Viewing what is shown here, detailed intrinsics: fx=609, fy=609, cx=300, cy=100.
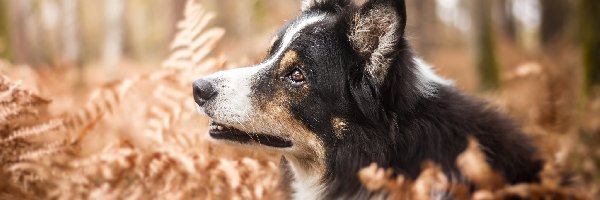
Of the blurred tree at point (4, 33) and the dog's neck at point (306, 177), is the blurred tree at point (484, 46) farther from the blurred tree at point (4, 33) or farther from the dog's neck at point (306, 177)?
the blurred tree at point (4, 33)

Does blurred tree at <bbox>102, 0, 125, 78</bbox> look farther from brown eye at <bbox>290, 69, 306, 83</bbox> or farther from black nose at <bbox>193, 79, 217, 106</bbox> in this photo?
brown eye at <bbox>290, 69, 306, 83</bbox>

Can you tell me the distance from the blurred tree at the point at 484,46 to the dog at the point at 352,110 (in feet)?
24.1

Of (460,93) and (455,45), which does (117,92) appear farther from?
(455,45)

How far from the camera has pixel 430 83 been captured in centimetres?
337

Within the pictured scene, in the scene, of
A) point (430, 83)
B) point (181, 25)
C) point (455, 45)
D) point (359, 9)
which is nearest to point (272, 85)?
point (359, 9)

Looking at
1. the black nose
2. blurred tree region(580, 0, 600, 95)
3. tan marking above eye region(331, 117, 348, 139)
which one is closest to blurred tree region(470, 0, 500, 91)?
blurred tree region(580, 0, 600, 95)

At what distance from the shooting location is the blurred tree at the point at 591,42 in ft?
16.2

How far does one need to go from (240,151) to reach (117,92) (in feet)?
3.23

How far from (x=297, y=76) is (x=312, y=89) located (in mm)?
117

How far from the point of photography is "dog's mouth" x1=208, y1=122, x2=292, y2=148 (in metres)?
3.45

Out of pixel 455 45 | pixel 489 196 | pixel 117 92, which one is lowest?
pixel 489 196

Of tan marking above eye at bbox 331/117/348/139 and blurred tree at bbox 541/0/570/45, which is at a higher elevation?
blurred tree at bbox 541/0/570/45

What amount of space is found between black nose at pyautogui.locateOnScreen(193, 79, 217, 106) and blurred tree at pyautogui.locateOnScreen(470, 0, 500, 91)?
7930 mm

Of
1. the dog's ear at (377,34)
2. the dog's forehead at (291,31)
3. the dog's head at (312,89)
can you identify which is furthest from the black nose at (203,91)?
the dog's ear at (377,34)
